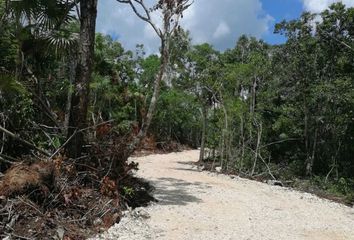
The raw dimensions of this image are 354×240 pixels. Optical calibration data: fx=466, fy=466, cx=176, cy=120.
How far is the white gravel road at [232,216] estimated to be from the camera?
798 cm

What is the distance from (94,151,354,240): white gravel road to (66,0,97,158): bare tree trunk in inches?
73.5

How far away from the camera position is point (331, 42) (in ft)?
58.0

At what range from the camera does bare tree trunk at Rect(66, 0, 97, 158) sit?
939 centimetres

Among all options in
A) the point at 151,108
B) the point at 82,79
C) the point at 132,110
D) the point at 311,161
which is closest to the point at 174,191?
the point at 151,108

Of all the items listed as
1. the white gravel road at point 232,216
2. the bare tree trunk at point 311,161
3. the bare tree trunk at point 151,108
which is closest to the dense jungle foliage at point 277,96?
the bare tree trunk at point 311,161

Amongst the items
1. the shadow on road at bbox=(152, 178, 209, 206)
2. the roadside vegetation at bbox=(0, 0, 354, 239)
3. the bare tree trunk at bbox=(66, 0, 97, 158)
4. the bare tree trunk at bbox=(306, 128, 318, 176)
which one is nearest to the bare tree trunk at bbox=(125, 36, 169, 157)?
the roadside vegetation at bbox=(0, 0, 354, 239)

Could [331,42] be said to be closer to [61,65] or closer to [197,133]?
[61,65]

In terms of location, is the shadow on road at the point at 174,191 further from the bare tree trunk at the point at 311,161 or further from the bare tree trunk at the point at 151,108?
the bare tree trunk at the point at 311,161

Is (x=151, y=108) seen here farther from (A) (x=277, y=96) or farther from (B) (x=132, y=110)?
(B) (x=132, y=110)

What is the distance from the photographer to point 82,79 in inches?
370

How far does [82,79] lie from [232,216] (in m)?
4.12

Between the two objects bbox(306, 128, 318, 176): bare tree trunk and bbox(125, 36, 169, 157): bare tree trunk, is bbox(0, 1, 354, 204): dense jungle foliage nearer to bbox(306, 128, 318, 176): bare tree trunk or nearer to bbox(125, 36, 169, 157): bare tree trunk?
bbox(306, 128, 318, 176): bare tree trunk

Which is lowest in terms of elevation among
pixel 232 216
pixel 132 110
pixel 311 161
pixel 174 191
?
pixel 232 216

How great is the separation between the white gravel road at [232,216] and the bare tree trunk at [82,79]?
187cm
